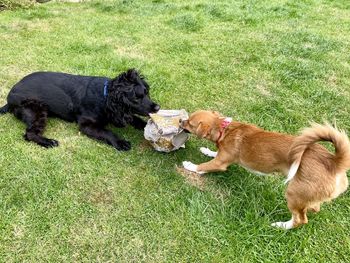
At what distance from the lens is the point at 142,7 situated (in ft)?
26.5

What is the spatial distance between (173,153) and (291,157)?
138 cm

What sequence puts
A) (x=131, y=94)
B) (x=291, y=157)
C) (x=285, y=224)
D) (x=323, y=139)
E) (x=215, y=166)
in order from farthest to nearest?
(x=131, y=94), (x=215, y=166), (x=285, y=224), (x=291, y=157), (x=323, y=139)

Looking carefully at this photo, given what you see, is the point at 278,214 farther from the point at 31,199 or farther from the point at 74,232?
the point at 31,199

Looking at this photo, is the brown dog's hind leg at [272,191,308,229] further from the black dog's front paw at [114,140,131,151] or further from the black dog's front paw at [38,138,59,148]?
the black dog's front paw at [38,138,59,148]

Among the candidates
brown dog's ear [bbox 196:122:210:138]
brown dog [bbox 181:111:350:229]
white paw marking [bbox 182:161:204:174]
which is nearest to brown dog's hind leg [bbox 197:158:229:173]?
brown dog [bbox 181:111:350:229]

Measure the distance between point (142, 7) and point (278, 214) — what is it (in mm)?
6194

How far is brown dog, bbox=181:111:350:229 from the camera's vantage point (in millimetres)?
2637

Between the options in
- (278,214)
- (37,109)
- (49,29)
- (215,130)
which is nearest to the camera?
(278,214)

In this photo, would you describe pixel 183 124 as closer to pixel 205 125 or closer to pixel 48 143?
pixel 205 125

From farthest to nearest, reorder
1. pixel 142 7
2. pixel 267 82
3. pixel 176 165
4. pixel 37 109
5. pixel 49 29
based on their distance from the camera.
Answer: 1. pixel 142 7
2. pixel 49 29
3. pixel 267 82
4. pixel 37 109
5. pixel 176 165

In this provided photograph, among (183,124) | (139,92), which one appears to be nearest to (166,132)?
(183,124)

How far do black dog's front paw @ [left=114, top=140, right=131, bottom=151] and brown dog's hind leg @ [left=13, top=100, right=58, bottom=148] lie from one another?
26.8 inches

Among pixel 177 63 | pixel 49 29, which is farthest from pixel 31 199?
pixel 49 29

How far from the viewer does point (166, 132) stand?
11.9 feet
